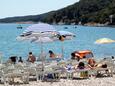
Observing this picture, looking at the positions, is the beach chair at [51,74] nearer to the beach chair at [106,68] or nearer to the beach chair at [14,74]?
the beach chair at [14,74]

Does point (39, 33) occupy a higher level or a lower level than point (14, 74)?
higher

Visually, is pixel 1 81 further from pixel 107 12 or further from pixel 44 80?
pixel 107 12

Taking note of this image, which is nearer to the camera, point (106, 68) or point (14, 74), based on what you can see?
point (14, 74)

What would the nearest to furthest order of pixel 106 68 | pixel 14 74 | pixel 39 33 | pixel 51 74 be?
pixel 14 74
pixel 51 74
pixel 106 68
pixel 39 33

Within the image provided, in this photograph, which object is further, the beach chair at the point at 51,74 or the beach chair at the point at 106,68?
the beach chair at the point at 106,68

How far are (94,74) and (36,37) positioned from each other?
→ 3049 mm

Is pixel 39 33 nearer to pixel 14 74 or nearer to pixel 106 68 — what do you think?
pixel 106 68

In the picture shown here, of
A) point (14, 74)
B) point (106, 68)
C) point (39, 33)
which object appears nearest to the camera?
point (14, 74)

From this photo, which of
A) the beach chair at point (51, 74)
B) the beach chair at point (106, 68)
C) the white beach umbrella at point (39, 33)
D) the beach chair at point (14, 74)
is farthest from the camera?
the white beach umbrella at point (39, 33)

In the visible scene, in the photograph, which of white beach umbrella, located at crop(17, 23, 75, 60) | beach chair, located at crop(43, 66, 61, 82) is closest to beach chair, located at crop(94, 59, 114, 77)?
beach chair, located at crop(43, 66, 61, 82)

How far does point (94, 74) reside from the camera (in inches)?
674

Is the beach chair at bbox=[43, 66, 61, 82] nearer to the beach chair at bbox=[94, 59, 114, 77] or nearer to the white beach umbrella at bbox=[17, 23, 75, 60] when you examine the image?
the beach chair at bbox=[94, 59, 114, 77]

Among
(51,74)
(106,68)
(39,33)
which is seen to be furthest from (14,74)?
(106,68)

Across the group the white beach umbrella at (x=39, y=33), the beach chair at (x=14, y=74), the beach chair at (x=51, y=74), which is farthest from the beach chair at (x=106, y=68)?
the beach chair at (x=14, y=74)
